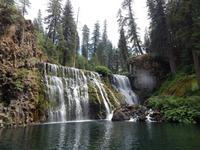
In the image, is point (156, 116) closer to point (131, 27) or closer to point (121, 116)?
point (121, 116)

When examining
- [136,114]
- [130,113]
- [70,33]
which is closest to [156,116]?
[136,114]

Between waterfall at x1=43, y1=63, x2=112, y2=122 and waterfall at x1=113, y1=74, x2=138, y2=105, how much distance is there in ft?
16.8

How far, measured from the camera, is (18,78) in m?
28.9

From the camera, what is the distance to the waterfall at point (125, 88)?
4356cm

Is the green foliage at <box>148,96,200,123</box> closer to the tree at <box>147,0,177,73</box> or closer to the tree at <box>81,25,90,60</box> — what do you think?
the tree at <box>147,0,177,73</box>

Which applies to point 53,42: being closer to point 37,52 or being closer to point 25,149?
point 37,52

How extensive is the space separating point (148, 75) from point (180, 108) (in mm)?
16679

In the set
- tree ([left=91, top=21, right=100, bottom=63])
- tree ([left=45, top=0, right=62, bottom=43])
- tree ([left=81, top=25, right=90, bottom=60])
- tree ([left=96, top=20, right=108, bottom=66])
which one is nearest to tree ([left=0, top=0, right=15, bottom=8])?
tree ([left=45, top=0, right=62, bottom=43])

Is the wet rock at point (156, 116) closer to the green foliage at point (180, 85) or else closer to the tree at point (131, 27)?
the green foliage at point (180, 85)

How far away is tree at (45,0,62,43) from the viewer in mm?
51494

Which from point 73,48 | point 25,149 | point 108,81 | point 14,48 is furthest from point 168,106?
point 73,48

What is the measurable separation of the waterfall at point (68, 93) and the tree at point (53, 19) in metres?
14.7

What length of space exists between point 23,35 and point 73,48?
709 inches

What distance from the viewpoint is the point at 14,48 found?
3170 cm
